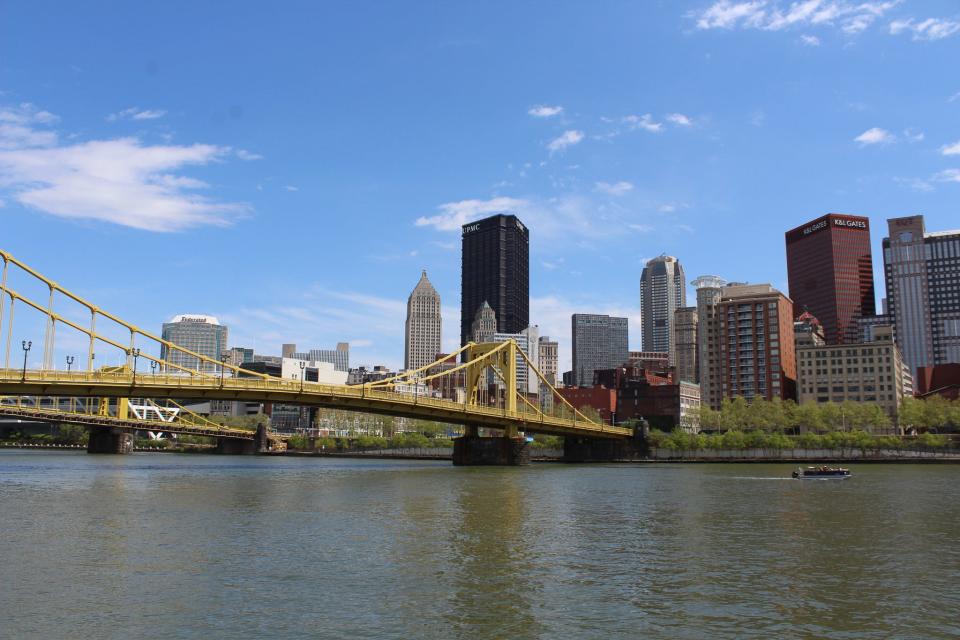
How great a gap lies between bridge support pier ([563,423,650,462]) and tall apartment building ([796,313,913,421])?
6745 cm

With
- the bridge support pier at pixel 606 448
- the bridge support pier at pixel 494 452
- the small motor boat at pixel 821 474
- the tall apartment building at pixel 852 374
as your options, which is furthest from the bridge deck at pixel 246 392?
the tall apartment building at pixel 852 374

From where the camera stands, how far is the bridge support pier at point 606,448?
133 m

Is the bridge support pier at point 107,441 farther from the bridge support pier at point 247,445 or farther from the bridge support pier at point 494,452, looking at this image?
the bridge support pier at point 494,452

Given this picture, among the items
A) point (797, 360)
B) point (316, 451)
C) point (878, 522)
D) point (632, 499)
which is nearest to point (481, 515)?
point (632, 499)

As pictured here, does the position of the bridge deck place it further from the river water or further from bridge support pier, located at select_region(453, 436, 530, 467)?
the river water

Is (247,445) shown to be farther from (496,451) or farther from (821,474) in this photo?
(821,474)

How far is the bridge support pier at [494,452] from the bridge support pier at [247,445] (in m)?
84.1

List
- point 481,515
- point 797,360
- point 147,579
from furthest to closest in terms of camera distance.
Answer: point 797,360, point 481,515, point 147,579

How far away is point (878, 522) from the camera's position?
4131cm

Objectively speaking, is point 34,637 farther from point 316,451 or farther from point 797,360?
point 797,360

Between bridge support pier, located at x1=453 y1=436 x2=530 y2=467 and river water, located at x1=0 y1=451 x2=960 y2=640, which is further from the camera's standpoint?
bridge support pier, located at x1=453 y1=436 x2=530 y2=467

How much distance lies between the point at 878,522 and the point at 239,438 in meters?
156

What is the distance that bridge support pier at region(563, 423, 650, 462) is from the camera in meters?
133

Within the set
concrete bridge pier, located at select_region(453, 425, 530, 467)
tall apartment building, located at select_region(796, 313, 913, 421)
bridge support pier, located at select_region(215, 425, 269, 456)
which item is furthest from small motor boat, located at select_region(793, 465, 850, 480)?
bridge support pier, located at select_region(215, 425, 269, 456)
